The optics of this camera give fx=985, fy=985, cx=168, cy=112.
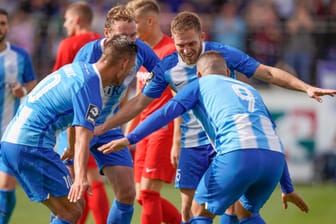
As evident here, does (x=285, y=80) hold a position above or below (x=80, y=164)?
above

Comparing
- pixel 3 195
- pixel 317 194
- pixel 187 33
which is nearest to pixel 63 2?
pixel 317 194

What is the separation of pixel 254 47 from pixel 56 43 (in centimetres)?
353

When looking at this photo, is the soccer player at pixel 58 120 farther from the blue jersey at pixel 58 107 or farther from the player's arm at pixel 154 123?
the player's arm at pixel 154 123

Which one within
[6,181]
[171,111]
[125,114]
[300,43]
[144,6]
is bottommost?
[300,43]

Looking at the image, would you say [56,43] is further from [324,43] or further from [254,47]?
[324,43]

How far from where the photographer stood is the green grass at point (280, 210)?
12445mm

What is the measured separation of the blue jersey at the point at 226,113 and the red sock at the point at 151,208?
2076 mm

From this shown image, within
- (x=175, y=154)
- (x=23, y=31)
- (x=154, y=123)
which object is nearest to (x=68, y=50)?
(x=175, y=154)

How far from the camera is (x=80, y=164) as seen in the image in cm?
777

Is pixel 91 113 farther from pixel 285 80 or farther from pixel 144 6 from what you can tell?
pixel 144 6

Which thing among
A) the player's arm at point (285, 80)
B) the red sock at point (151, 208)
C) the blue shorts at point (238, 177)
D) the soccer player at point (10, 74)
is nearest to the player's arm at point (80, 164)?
the blue shorts at point (238, 177)

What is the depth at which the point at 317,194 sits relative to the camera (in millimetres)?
14984

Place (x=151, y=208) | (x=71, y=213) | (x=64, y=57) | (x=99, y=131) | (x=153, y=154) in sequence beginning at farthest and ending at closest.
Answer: (x=64, y=57) < (x=153, y=154) < (x=151, y=208) < (x=99, y=131) < (x=71, y=213)

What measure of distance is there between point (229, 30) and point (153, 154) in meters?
7.71
